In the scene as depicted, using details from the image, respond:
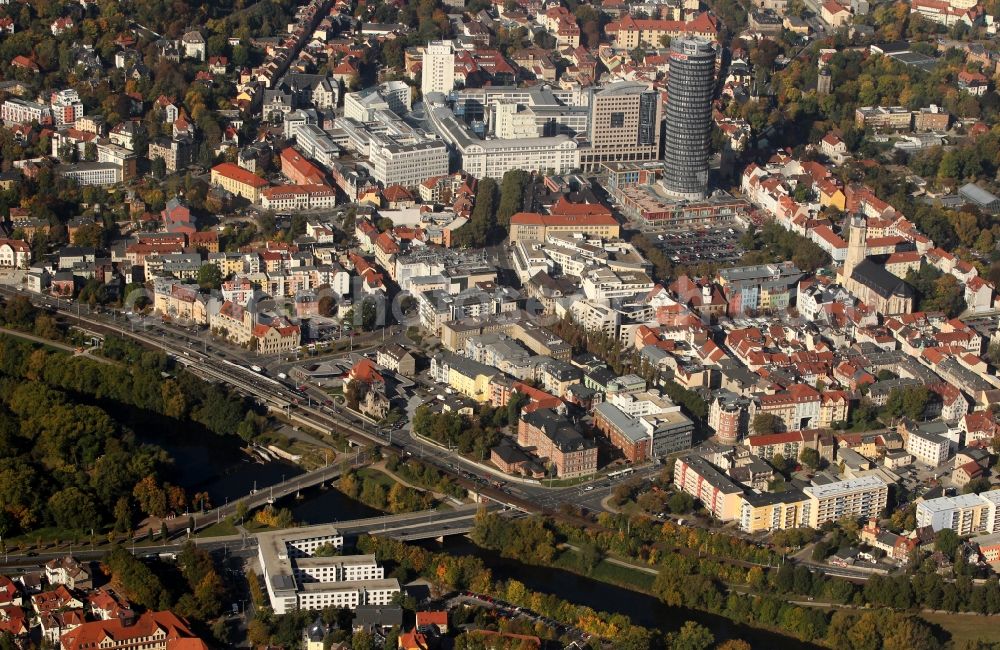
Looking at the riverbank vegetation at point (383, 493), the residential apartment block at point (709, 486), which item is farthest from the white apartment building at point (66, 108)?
the residential apartment block at point (709, 486)

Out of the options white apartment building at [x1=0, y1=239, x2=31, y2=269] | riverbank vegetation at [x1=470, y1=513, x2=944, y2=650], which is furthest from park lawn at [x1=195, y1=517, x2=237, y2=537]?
white apartment building at [x1=0, y1=239, x2=31, y2=269]

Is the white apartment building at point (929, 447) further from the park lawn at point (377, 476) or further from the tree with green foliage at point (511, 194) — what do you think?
the tree with green foliage at point (511, 194)

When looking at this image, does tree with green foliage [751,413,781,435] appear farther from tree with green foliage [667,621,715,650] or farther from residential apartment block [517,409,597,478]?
tree with green foliage [667,621,715,650]

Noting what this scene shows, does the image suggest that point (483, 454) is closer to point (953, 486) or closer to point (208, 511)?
point (208, 511)

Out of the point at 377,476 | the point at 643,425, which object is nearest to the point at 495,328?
the point at 643,425

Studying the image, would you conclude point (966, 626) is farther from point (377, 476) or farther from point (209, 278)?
point (209, 278)

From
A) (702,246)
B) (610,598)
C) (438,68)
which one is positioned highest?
(438,68)
